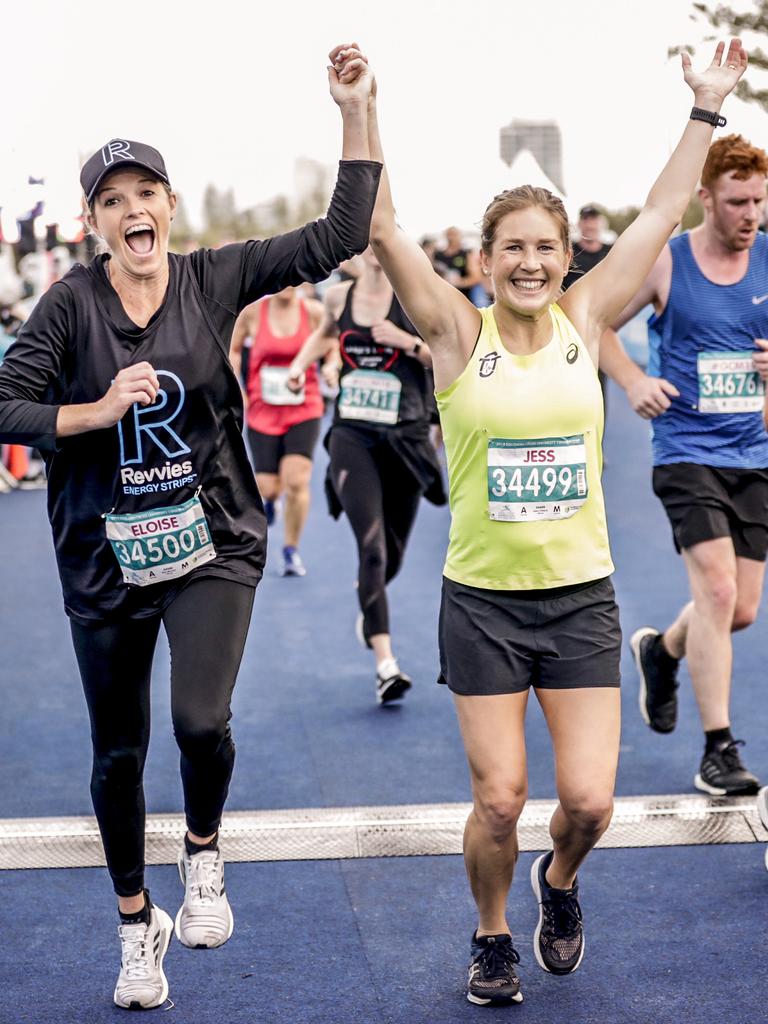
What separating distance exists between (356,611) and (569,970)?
5011 millimetres

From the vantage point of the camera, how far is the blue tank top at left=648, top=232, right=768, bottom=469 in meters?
5.05

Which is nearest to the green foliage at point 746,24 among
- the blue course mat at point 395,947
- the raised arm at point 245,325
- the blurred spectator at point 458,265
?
the blurred spectator at point 458,265

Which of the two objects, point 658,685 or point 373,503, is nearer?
point 658,685

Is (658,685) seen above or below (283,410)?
below

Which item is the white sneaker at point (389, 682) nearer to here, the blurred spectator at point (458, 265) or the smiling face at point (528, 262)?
the smiling face at point (528, 262)

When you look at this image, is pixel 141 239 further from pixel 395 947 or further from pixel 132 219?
pixel 395 947

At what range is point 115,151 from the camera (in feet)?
10.9

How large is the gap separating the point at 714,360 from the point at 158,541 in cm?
245

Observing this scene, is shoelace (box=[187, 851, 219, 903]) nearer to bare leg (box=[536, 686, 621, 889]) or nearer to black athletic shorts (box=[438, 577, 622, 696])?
black athletic shorts (box=[438, 577, 622, 696])

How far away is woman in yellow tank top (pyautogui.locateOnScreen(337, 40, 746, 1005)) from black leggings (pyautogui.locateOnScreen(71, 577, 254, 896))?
1.90 ft

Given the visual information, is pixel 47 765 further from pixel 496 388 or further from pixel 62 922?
pixel 496 388

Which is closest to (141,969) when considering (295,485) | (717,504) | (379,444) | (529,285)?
(529,285)

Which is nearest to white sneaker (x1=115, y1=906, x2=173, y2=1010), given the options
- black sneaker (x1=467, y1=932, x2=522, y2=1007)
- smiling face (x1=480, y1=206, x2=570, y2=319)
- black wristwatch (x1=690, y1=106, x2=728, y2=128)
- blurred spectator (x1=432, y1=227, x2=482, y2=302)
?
black sneaker (x1=467, y1=932, x2=522, y2=1007)

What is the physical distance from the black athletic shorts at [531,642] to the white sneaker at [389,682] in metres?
2.80
